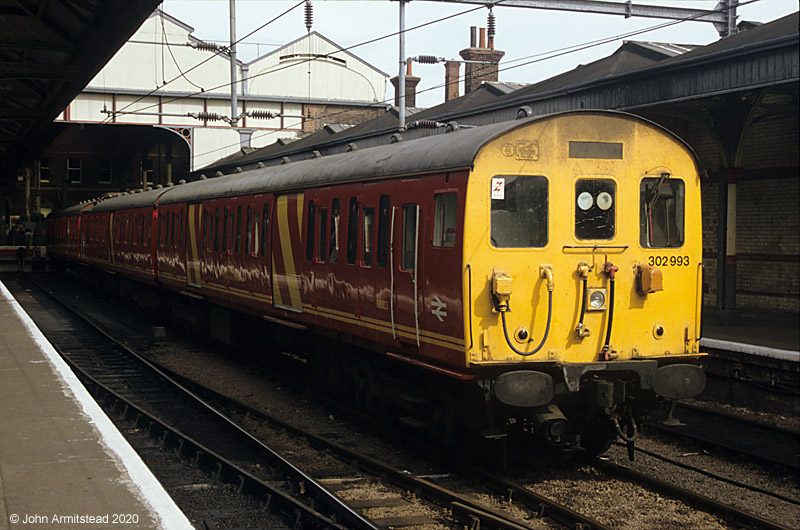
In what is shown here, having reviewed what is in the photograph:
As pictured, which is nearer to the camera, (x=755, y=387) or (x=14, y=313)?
(x=755, y=387)

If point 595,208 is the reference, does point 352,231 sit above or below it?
below

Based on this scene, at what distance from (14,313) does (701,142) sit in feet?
48.1

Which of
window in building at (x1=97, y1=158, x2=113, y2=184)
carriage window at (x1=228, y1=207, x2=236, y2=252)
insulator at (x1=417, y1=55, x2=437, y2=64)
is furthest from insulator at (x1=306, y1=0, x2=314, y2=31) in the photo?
window in building at (x1=97, y1=158, x2=113, y2=184)

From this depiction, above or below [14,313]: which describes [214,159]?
above

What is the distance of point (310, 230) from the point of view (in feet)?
37.8

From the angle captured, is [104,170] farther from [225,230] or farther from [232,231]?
[232,231]

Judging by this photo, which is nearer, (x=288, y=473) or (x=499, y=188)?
(x=499, y=188)

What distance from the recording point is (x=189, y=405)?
12.6 meters

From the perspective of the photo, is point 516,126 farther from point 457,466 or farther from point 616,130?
point 457,466

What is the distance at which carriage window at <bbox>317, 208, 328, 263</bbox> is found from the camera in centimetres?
1103

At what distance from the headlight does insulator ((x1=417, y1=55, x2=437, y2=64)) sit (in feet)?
53.9

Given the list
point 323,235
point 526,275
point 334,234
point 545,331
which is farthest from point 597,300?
point 323,235

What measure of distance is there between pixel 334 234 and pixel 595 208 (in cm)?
355

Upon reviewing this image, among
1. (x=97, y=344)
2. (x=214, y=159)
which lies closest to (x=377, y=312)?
(x=97, y=344)
